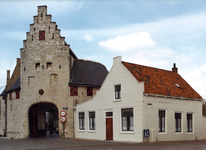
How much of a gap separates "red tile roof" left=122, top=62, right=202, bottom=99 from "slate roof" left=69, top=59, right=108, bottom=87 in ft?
27.2

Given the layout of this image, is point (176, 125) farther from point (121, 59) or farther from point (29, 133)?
point (29, 133)

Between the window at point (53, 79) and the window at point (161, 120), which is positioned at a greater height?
the window at point (53, 79)

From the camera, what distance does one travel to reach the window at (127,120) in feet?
76.2

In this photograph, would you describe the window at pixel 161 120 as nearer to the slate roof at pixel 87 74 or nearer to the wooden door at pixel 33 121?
the slate roof at pixel 87 74

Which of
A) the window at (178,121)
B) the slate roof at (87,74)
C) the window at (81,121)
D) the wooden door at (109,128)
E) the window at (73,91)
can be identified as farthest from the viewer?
the slate roof at (87,74)

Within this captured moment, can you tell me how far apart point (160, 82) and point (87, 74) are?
Result: 11.1 metres

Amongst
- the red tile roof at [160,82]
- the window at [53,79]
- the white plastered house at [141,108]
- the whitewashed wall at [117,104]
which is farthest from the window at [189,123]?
the window at [53,79]

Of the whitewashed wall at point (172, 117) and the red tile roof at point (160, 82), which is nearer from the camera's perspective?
the whitewashed wall at point (172, 117)

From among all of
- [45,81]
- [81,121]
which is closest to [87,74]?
[45,81]

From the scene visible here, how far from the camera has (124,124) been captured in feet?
77.9

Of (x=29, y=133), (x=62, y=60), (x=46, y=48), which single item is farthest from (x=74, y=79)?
(x=29, y=133)

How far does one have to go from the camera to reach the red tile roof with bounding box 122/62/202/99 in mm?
24078

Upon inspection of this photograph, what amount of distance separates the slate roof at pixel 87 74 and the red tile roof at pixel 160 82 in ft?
27.2

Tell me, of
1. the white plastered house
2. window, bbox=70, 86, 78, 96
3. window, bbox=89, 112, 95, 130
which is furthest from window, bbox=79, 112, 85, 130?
window, bbox=70, 86, 78, 96
